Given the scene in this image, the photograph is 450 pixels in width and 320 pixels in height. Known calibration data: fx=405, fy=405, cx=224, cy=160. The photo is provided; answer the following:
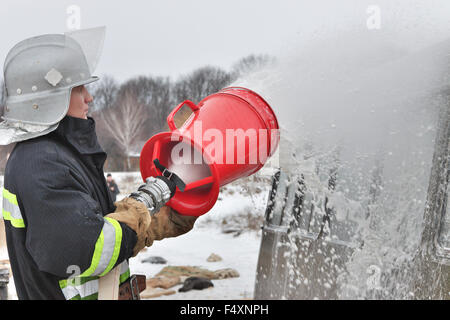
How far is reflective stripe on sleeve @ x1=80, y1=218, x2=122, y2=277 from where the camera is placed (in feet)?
4.83

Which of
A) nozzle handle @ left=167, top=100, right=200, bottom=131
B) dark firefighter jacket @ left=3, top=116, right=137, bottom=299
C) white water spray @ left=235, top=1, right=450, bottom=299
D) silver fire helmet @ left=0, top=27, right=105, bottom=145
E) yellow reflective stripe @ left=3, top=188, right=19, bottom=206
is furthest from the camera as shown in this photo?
white water spray @ left=235, top=1, right=450, bottom=299

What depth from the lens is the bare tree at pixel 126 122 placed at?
23230 millimetres

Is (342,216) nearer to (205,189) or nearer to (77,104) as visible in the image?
(205,189)

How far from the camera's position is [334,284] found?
3324mm

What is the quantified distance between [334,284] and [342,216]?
0.60 metres

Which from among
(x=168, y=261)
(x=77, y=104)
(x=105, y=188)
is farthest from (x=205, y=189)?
(x=168, y=261)

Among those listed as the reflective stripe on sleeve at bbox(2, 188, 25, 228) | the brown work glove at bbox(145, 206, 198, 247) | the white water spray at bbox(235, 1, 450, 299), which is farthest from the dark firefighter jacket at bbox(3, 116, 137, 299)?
the white water spray at bbox(235, 1, 450, 299)

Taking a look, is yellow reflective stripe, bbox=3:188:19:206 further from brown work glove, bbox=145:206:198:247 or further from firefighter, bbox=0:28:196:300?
brown work glove, bbox=145:206:198:247

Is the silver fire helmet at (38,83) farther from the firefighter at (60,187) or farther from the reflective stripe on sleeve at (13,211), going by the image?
the reflective stripe on sleeve at (13,211)

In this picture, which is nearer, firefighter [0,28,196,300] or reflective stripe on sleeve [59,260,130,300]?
firefighter [0,28,196,300]

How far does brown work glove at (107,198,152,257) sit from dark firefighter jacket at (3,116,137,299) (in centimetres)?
4

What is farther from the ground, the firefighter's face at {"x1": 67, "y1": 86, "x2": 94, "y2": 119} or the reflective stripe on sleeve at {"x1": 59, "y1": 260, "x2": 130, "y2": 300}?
the firefighter's face at {"x1": 67, "y1": 86, "x2": 94, "y2": 119}

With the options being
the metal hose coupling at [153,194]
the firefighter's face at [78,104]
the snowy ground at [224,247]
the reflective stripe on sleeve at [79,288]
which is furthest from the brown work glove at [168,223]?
the snowy ground at [224,247]

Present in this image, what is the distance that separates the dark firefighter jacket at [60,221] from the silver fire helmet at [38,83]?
0.06m
